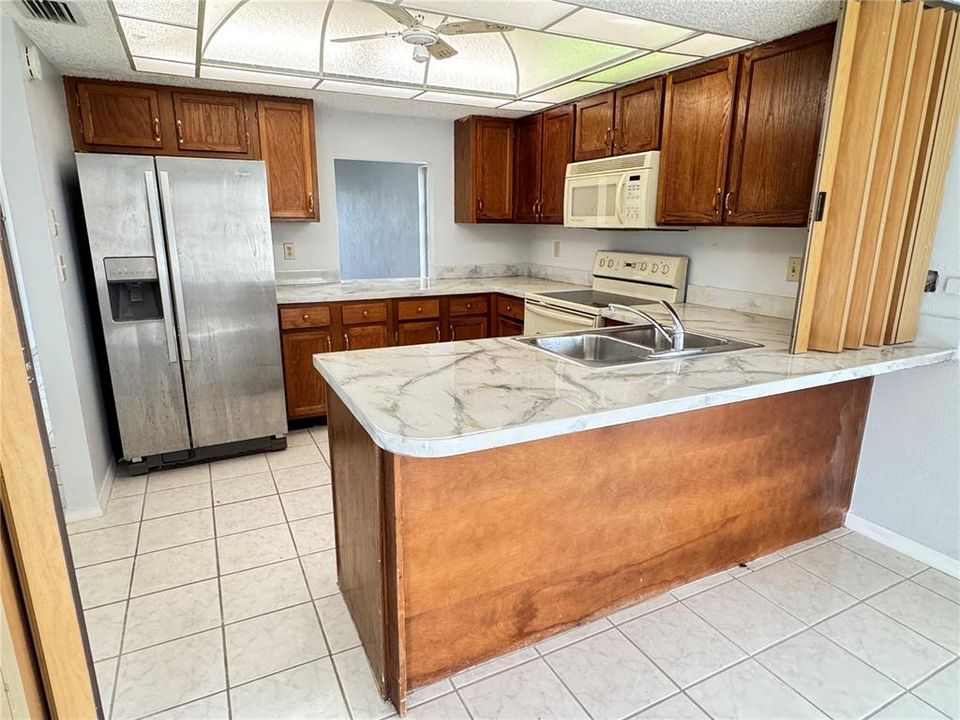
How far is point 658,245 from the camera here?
3453 millimetres

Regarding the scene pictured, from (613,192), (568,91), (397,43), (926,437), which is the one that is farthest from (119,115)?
(926,437)

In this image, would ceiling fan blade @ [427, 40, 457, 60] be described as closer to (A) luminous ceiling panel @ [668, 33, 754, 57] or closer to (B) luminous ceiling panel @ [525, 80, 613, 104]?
(B) luminous ceiling panel @ [525, 80, 613, 104]

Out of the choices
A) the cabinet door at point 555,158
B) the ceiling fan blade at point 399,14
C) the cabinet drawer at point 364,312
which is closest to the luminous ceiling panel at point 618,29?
the ceiling fan blade at point 399,14

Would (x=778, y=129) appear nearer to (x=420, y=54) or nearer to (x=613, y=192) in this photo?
(x=613, y=192)

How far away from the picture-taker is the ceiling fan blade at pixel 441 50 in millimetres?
2410

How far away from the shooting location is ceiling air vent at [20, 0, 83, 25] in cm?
197

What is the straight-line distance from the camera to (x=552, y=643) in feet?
5.87

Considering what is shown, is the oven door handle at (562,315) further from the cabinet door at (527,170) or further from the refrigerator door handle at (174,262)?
the refrigerator door handle at (174,262)

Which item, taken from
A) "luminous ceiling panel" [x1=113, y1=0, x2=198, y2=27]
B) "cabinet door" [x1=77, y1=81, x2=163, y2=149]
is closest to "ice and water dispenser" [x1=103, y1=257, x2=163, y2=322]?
"cabinet door" [x1=77, y1=81, x2=163, y2=149]

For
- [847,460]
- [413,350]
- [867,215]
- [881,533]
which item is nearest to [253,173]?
[413,350]

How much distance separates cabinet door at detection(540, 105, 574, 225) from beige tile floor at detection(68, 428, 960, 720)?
2541 millimetres

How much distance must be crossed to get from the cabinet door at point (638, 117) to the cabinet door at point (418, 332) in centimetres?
163

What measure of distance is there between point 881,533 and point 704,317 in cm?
122

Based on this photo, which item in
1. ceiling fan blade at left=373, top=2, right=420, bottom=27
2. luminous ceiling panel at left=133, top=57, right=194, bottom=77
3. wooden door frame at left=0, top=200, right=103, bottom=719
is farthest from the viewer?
luminous ceiling panel at left=133, top=57, right=194, bottom=77
